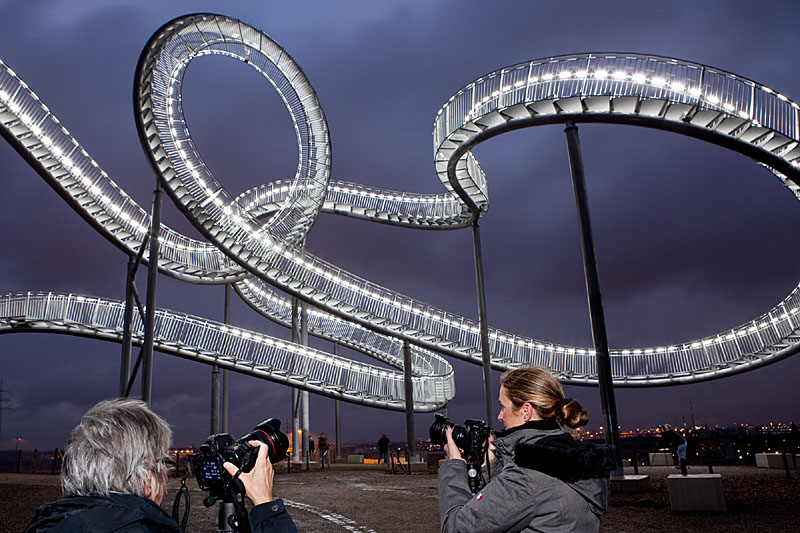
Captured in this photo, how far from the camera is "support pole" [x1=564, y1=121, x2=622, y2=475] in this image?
45.2 ft

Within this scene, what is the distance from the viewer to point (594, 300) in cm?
1462

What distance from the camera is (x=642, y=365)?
27.3 m

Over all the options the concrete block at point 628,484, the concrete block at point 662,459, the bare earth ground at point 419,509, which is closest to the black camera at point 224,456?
the bare earth ground at point 419,509

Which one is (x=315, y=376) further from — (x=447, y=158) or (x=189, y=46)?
(x=189, y=46)

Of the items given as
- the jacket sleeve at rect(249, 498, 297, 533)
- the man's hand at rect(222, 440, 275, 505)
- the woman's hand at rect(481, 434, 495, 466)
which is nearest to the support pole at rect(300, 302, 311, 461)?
the woman's hand at rect(481, 434, 495, 466)

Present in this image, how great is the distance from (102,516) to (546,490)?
1597 millimetres

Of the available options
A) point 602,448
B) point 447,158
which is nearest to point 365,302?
point 447,158

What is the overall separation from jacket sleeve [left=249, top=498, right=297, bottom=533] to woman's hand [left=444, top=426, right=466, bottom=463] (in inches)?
39.4

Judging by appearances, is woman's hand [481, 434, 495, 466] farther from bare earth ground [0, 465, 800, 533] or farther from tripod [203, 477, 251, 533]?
bare earth ground [0, 465, 800, 533]

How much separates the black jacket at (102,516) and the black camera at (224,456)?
1.15ft

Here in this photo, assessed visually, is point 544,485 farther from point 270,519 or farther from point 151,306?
point 151,306

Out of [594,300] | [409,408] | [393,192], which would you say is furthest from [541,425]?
[393,192]

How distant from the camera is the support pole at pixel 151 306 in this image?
49.2 feet

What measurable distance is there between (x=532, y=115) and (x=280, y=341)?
14025mm
